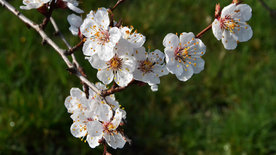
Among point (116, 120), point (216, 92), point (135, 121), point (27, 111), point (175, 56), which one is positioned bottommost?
point (116, 120)

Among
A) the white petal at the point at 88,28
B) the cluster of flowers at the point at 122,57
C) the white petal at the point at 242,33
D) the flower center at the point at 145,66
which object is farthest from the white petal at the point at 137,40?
the white petal at the point at 242,33

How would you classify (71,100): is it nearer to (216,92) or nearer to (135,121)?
(135,121)

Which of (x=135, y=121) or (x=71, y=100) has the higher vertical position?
(x=135, y=121)

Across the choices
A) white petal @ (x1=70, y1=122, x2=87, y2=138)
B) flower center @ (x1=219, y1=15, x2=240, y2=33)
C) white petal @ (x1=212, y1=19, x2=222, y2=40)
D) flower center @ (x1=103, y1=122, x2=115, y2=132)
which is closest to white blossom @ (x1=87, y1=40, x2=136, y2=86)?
flower center @ (x1=103, y1=122, x2=115, y2=132)

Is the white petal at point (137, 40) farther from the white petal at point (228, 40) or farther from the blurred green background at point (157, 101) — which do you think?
the blurred green background at point (157, 101)

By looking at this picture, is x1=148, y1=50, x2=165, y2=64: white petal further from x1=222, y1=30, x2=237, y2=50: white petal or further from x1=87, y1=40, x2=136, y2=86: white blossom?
x1=222, y1=30, x2=237, y2=50: white petal

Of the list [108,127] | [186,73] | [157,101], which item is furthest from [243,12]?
[157,101]

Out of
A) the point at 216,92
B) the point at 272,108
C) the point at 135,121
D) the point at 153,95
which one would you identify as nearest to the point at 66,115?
the point at 135,121
